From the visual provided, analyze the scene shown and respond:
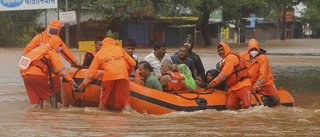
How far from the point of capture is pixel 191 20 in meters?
37.6

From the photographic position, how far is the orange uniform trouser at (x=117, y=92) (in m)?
7.70

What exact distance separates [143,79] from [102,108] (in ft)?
3.05

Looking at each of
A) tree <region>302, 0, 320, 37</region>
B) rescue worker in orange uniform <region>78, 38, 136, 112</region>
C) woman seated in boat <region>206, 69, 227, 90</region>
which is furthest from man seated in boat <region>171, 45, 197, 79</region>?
tree <region>302, 0, 320, 37</region>

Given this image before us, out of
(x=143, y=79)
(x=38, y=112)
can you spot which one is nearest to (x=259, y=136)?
(x=143, y=79)

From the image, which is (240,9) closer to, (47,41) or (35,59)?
(47,41)

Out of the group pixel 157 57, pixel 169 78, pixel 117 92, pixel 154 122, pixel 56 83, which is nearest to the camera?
pixel 154 122

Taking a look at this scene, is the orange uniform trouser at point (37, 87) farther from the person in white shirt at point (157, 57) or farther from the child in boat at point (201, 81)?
the child in boat at point (201, 81)

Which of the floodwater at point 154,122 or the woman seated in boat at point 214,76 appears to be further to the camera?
the woman seated in boat at point 214,76

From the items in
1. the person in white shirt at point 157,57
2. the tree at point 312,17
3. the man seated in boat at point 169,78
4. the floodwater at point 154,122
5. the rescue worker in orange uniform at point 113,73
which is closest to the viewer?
the floodwater at point 154,122

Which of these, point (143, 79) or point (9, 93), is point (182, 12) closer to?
point (9, 93)

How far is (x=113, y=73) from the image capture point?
7.59m

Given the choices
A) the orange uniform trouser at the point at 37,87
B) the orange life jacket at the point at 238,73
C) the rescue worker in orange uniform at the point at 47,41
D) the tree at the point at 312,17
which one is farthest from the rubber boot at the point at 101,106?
the tree at the point at 312,17

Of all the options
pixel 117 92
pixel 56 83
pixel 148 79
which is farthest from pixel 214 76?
pixel 56 83

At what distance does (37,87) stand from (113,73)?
1421 mm
